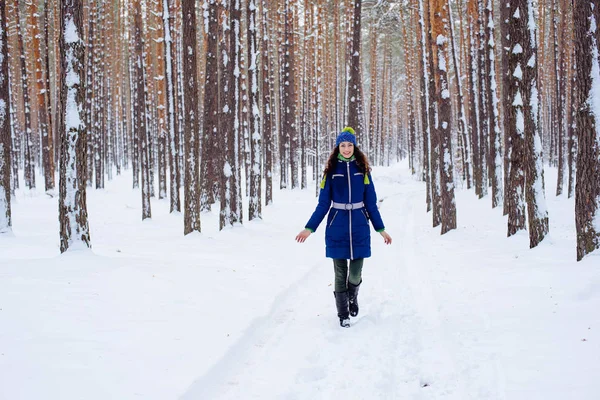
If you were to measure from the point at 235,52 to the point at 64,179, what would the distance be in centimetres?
774

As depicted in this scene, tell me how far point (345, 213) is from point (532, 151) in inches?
193

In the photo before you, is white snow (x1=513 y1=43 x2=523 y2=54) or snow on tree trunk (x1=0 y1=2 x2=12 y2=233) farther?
snow on tree trunk (x1=0 y1=2 x2=12 y2=233)

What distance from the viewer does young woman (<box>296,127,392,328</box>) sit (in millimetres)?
5164

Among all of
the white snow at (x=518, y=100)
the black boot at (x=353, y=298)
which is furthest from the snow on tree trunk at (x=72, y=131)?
the white snow at (x=518, y=100)

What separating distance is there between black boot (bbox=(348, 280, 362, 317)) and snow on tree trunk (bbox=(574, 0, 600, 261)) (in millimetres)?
3338

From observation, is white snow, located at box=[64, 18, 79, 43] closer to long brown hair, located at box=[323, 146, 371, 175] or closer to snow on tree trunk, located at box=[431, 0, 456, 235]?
long brown hair, located at box=[323, 146, 371, 175]

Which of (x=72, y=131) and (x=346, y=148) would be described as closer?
(x=346, y=148)

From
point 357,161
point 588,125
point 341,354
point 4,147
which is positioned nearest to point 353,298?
point 341,354

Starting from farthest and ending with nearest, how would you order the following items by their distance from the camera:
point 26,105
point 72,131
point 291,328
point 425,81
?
point 26,105 < point 425,81 < point 72,131 < point 291,328

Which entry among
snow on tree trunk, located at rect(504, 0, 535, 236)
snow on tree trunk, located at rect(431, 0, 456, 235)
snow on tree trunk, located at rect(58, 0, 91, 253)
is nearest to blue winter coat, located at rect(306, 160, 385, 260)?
snow on tree trunk, located at rect(58, 0, 91, 253)

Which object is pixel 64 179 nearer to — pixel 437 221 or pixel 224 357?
pixel 224 357

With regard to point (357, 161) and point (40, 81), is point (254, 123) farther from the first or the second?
point (40, 81)

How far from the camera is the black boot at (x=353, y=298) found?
5371 mm

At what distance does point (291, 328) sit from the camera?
5.15 metres
